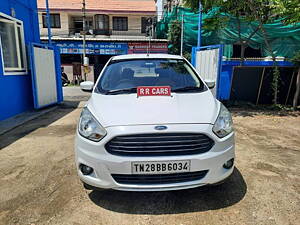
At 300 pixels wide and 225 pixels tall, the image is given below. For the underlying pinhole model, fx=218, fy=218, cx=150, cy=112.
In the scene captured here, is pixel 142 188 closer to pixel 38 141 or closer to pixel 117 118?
pixel 117 118

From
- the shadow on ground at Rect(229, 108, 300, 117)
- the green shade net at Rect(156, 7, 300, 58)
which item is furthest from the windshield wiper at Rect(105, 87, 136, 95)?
the green shade net at Rect(156, 7, 300, 58)

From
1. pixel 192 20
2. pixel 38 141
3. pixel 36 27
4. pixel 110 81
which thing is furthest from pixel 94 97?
pixel 192 20

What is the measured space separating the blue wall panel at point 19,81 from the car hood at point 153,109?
13.6 feet

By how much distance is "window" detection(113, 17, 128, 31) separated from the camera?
69.8 ft

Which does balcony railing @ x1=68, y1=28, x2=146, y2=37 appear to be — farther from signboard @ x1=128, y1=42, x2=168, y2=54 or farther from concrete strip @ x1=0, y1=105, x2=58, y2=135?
concrete strip @ x1=0, y1=105, x2=58, y2=135

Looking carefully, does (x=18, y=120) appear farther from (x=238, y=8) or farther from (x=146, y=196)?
(x=238, y=8)

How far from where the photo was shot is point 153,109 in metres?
2.19

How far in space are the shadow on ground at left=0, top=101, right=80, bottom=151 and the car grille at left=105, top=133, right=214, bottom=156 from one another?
2.95 meters

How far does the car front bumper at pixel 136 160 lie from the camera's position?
1.91 metres

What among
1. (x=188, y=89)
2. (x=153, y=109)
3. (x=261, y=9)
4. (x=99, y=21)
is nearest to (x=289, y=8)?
(x=261, y=9)

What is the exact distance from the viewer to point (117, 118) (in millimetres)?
2047

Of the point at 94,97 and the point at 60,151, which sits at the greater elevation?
the point at 94,97

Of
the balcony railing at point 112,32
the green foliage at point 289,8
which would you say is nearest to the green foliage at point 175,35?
the balcony railing at point 112,32

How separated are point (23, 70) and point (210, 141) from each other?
623cm
